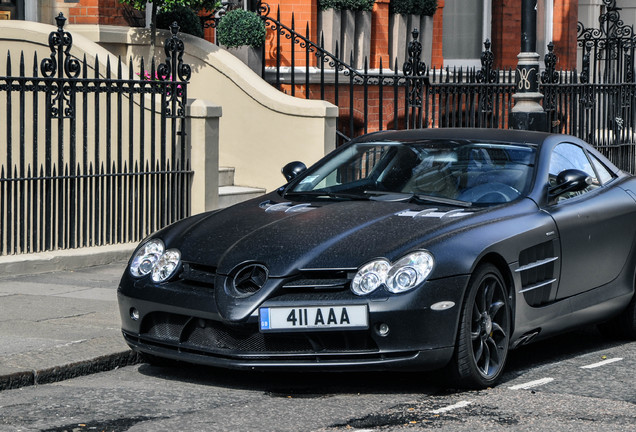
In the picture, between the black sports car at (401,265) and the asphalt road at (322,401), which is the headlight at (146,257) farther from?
the asphalt road at (322,401)

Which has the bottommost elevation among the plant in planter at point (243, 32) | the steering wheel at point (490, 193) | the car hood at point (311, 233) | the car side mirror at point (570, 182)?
the car hood at point (311, 233)

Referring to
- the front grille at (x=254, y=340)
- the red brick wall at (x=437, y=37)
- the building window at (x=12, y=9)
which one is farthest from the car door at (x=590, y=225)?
the red brick wall at (x=437, y=37)

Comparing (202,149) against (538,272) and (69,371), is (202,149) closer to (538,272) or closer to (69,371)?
(69,371)

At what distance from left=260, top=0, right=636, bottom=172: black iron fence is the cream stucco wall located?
1.12m

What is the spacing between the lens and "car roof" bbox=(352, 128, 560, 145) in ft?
26.1

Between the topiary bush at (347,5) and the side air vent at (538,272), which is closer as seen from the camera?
the side air vent at (538,272)

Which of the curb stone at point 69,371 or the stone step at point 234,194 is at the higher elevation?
the stone step at point 234,194

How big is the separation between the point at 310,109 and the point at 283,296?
8196 mm

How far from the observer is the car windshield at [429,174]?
748cm

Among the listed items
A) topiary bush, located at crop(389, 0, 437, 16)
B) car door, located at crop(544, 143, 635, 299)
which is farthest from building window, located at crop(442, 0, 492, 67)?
car door, located at crop(544, 143, 635, 299)

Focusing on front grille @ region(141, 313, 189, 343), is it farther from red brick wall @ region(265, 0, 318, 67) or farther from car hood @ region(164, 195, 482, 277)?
red brick wall @ region(265, 0, 318, 67)

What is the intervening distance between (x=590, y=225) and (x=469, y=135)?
0.98 meters

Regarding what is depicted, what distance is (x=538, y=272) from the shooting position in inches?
282

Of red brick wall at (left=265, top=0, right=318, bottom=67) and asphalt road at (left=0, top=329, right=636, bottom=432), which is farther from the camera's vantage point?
red brick wall at (left=265, top=0, right=318, bottom=67)
